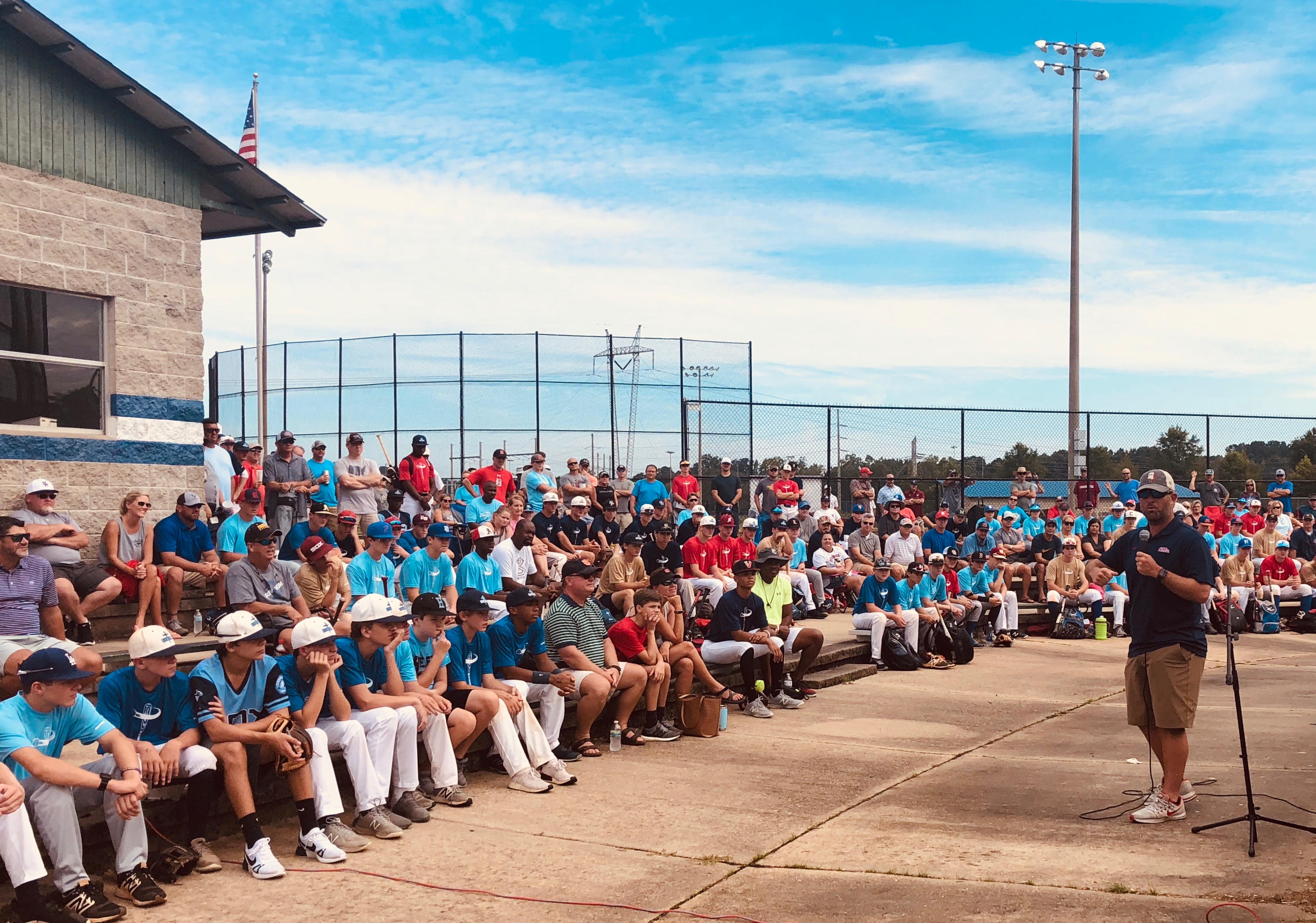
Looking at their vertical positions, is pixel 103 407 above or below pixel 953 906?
above

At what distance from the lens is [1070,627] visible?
17203 millimetres

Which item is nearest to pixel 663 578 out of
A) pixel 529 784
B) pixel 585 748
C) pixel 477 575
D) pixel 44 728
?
pixel 477 575

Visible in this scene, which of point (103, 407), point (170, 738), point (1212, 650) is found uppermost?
point (103, 407)

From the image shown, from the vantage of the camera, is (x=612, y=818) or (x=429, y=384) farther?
(x=429, y=384)

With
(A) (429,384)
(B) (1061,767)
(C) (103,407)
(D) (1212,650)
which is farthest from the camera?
(A) (429,384)

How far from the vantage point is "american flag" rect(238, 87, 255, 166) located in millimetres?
25156

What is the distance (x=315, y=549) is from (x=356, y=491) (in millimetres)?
3916

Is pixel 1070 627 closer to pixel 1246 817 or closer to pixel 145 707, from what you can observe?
pixel 1246 817

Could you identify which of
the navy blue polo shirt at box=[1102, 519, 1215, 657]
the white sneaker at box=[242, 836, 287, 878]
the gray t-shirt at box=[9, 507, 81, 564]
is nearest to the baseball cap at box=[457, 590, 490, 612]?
the white sneaker at box=[242, 836, 287, 878]

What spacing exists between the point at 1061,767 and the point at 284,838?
5.77 meters

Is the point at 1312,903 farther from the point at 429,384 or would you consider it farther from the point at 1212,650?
the point at 429,384

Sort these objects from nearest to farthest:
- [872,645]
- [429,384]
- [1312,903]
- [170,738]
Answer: [1312,903] → [170,738] → [872,645] → [429,384]

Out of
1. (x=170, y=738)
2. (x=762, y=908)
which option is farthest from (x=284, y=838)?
(x=762, y=908)

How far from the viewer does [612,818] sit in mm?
7266
